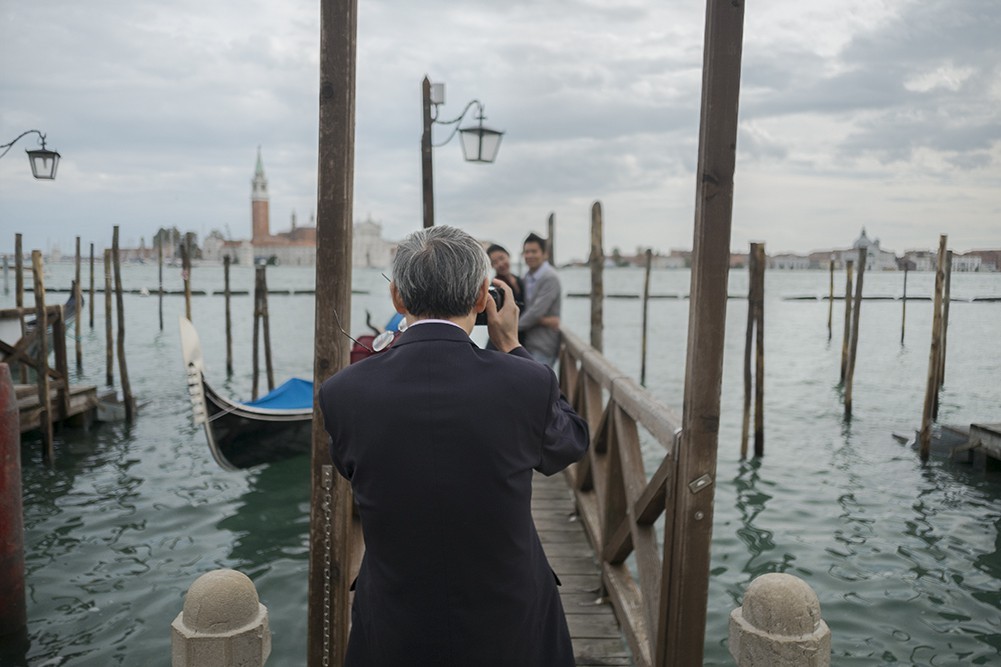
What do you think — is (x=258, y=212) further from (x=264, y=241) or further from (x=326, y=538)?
(x=326, y=538)

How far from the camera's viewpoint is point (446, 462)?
4.71ft

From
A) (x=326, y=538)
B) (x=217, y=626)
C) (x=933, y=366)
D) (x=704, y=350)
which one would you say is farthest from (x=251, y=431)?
(x=933, y=366)

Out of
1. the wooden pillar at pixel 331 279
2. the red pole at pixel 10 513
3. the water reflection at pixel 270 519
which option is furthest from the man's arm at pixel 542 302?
the wooden pillar at pixel 331 279

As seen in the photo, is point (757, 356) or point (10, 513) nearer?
point (10, 513)

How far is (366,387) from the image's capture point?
4.81 feet

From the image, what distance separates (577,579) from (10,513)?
3.07m

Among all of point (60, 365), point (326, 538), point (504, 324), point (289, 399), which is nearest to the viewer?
point (504, 324)

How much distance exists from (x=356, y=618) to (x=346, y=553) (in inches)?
46.5

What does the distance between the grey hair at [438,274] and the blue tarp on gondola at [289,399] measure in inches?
331

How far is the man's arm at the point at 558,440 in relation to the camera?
60.3 inches

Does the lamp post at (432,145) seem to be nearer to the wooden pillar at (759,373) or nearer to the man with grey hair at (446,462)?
the wooden pillar at (759,373)

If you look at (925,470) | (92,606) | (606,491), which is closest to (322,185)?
(606,491)

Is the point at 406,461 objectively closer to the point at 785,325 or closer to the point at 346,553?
the point at 346,553

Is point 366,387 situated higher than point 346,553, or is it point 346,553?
point 366,387
